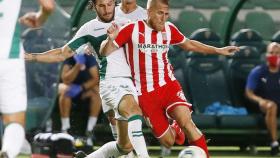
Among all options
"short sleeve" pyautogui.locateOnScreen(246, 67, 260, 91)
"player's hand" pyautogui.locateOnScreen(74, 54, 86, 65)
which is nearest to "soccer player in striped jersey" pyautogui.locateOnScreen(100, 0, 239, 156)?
"player's hand" pyautogui.locateOnScreen(74, 54, 86, 65)

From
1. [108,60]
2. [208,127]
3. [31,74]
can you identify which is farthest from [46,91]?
[108,60]

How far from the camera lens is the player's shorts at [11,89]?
25.1 ft

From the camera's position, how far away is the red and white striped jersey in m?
9.97

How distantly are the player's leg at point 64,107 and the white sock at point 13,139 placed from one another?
7101 mm

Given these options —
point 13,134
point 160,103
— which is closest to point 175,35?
point 160,103

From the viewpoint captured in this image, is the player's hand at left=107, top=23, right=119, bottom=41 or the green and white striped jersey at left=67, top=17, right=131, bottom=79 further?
the green and white striped jersey at left=67, top=17, right=131, bottom=79

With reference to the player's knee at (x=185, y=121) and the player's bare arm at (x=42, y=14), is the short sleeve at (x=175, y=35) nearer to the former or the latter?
the player's knee at (x=185, y=121)

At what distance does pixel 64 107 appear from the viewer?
1489 cm

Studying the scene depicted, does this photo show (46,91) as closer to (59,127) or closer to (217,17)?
(59,127)

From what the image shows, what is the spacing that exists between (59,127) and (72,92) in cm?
49

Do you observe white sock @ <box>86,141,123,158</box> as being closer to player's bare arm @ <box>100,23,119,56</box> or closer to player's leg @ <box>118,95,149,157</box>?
player's leg @ <box>118,95,149,157</box>

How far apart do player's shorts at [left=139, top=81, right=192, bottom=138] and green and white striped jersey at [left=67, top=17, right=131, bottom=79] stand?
352 mm

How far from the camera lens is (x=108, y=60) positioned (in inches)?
410

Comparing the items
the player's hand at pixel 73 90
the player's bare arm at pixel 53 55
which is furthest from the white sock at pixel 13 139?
the player's hand at pixel 73 90
